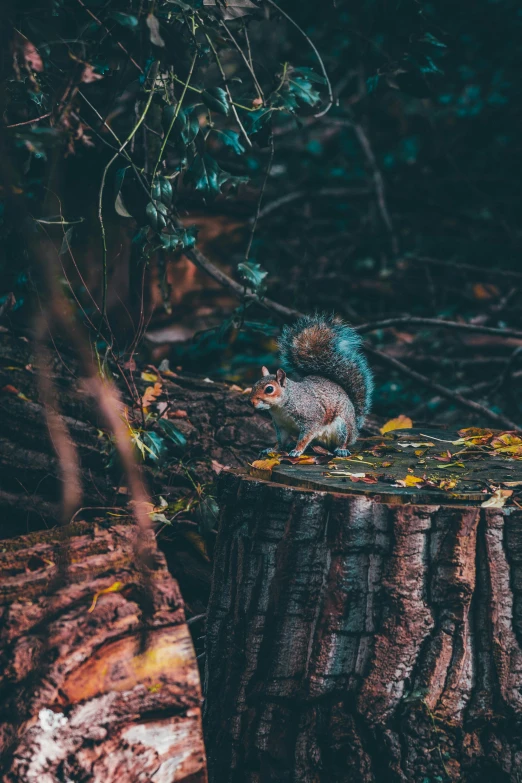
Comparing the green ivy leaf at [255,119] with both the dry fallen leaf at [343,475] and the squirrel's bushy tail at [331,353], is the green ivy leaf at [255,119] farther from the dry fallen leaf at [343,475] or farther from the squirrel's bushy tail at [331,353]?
the dry fallen leaf at [343,475]

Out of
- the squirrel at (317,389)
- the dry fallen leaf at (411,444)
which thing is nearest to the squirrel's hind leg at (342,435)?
the squirrel at (317,389)

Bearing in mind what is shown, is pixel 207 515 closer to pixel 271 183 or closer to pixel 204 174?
pixel 204 174

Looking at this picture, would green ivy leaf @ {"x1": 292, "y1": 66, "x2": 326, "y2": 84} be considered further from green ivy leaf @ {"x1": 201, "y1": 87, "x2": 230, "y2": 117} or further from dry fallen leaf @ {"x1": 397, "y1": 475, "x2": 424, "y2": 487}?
dry fallen leaf @ {"x1": 397, "y1": 475, "x2": 424, "y2": 487}

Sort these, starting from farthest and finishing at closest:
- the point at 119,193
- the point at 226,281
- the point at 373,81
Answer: the point at 226,281, the point at 373,81, the point at 119,193

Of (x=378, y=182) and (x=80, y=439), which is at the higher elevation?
(x=378, y=182)

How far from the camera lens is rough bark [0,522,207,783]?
1.60m

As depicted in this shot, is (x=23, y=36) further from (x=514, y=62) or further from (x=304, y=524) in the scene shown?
(x=514, y=62)

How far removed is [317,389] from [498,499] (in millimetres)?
1063

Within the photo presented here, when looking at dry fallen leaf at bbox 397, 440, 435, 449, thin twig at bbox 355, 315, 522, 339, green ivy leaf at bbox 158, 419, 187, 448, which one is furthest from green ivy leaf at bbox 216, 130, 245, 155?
thin twig at bbox 355, 315, 522, 339

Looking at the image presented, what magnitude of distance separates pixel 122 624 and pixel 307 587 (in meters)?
0.53

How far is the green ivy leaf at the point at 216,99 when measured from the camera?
2.76 metres

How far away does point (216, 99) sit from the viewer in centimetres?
276

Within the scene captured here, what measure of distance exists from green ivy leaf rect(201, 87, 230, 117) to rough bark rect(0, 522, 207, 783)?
6.09 feet

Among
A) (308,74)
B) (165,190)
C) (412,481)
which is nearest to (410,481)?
(412,481)
